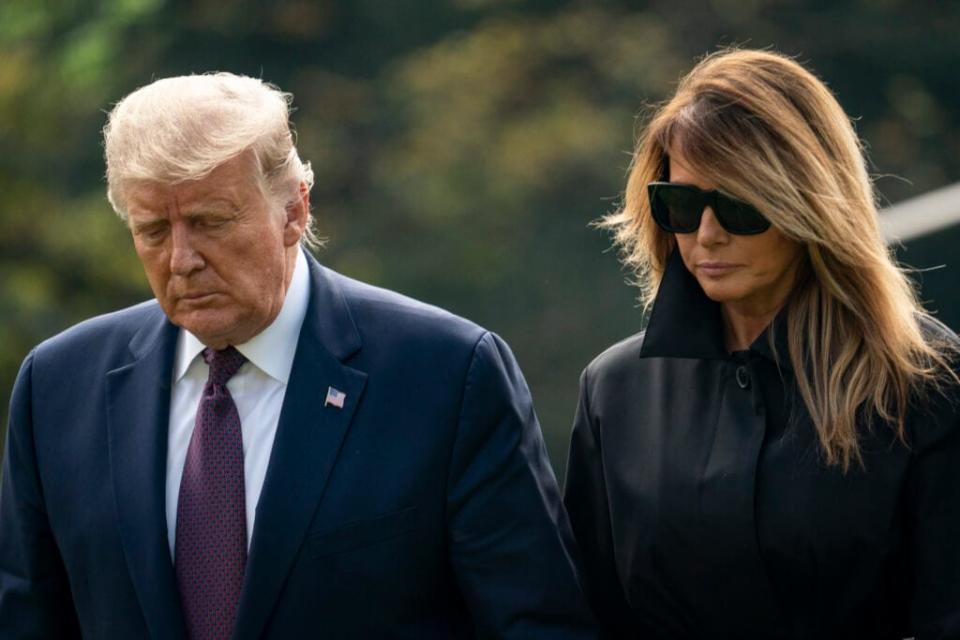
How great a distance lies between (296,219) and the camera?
338 centimetres

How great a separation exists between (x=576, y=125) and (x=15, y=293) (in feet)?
14.6

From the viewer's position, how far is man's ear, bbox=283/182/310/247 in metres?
3.35

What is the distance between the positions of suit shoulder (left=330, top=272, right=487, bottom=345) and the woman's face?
0.41 m

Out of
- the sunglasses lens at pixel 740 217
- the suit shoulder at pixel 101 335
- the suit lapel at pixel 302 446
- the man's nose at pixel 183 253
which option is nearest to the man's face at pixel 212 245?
the man's nose at pixel 183 253

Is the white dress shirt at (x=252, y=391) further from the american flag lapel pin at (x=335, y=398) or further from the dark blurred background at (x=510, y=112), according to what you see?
the dark blurred background at (x=510, y=112)

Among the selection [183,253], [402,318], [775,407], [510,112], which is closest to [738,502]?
[775,407]

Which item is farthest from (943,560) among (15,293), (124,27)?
(124,27)

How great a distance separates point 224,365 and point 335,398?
21cm

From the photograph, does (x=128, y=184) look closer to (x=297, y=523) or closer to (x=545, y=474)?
(x=297, y=523)

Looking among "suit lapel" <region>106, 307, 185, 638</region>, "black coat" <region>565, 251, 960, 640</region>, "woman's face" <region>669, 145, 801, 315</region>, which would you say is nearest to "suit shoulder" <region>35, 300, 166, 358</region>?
"suit lapel" <region>106, 307, 185, 638</region>

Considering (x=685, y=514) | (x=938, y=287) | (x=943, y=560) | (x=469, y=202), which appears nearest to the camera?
(x=943, y=560)

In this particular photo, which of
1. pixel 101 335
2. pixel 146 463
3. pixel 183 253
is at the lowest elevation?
pixel 146 463

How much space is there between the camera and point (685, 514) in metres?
3.38

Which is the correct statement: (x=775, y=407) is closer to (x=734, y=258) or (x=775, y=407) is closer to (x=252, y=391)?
(x=734, y=258)
